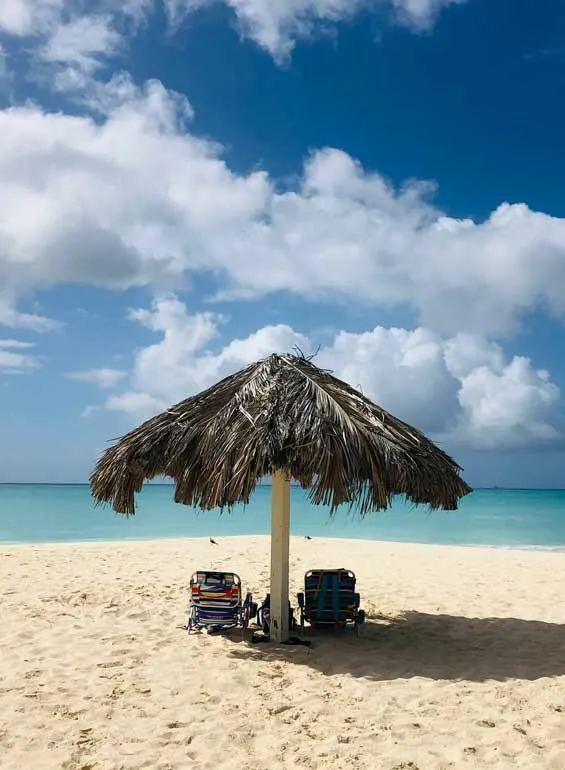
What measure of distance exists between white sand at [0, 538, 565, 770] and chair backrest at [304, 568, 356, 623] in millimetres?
233

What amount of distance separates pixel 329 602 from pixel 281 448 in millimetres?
1750

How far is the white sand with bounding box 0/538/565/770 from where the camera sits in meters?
3.71

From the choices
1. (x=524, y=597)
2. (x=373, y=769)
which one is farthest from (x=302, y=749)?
(x=524, y=597)

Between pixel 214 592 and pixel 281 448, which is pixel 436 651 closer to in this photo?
pixel 214 592

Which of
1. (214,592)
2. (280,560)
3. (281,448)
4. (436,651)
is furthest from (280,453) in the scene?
(436,651)

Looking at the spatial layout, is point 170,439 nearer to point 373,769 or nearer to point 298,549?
point 373,769

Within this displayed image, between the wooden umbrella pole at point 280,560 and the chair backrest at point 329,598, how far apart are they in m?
0.28

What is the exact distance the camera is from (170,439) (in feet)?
19.3

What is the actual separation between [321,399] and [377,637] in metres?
2.39

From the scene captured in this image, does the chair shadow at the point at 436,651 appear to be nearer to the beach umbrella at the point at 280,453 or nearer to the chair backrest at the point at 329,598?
the chair backrest at the point at 329,598

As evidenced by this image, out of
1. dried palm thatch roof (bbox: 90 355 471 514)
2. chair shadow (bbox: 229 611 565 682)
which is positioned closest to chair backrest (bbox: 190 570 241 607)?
chair shadow (bbox: 229 611 565 682)

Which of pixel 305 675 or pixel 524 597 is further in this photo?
pixel 524 597

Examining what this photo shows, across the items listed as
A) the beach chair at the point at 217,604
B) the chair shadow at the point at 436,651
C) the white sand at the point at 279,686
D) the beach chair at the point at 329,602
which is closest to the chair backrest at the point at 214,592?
the beach chair at the point at 217,604

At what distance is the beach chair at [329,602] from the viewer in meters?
6.11
